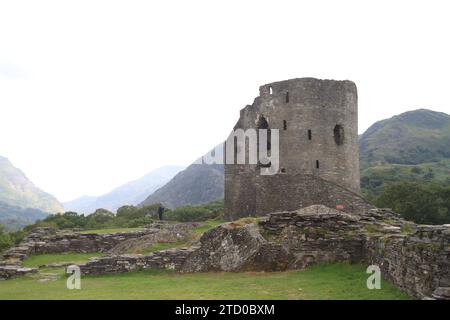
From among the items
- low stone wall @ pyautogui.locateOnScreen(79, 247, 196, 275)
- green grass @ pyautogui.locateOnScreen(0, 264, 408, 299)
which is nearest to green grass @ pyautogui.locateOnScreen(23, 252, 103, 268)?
low stone wall @ pyautogui.locateOnScreen(79, 247, 196, 275)

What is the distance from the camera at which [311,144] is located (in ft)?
90.1

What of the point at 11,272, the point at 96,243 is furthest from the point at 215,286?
the point at 96,243

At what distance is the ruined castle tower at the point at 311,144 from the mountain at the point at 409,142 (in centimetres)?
10554

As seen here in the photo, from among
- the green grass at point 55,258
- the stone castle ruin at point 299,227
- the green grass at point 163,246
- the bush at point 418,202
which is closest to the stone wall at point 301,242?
the stone castle ruin at point 299,227

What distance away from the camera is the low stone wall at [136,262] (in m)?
17.3

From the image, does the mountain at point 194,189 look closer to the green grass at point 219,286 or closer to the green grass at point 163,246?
the green grass at point 163,246

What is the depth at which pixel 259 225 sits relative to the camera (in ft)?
56.4

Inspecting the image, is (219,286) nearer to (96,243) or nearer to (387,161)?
(96,243)

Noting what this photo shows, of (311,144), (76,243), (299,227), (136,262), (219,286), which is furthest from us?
(311,144)

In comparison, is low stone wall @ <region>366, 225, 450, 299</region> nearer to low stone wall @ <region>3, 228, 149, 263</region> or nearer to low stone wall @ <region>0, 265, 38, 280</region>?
low stone wall @ <region>0, 265, 38, 280</region>

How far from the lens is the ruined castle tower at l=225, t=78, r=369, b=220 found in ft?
88.9

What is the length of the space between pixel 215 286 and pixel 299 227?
4771 mm

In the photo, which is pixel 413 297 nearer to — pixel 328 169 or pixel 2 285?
pixel 2 285
